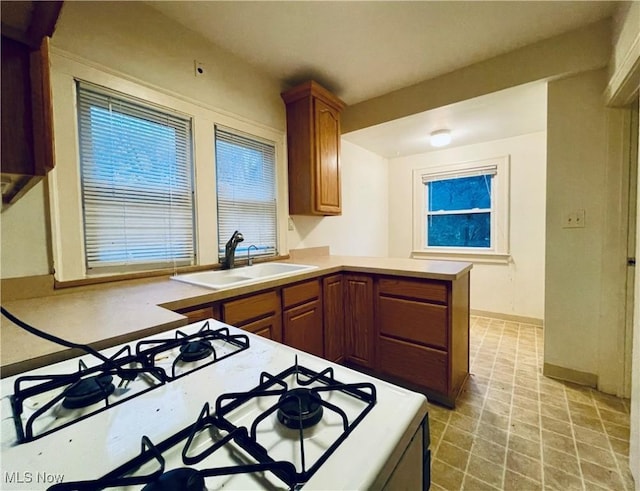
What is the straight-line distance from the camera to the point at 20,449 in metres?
→ 0.40

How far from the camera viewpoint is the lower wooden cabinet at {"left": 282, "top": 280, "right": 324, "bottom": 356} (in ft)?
5.79

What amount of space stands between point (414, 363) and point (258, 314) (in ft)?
3.68

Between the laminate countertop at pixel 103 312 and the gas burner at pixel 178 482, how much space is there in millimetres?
599

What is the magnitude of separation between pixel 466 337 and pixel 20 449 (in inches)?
90.1

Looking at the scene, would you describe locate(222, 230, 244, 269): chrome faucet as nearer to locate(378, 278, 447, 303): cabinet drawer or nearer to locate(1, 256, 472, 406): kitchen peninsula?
locate(1, 256, 472, 406): kitchen peninsula

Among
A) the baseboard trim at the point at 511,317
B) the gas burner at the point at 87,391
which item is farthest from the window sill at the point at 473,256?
the gas burner at the point at 87,391

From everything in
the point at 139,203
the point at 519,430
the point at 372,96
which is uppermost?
the point at 372,96

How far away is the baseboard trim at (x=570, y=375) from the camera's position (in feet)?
6.52

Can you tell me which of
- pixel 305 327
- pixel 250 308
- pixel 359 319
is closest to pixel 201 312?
pixel 250 308

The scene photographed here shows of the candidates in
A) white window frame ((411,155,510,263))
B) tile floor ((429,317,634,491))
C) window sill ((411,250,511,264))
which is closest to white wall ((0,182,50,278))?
tile floor ((429,317,634,491))

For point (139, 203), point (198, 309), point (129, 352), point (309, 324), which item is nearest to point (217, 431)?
point (129, 352)

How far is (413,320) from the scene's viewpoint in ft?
6.15

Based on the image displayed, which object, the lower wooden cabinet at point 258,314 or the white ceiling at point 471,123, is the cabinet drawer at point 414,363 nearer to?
the lower wooden cabinet at point 258,314

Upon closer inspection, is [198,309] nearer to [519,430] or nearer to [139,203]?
[139,203]
